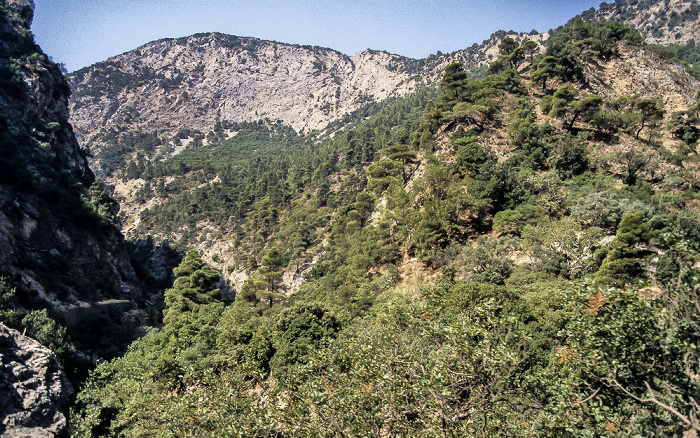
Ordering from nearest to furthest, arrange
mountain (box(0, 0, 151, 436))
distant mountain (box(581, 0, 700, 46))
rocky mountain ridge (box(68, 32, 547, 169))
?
mountain (box(0, 0, 151, 436)) → distant mountain (box(581, 0, 700, 46)) → rocky mountain ridge (box(68, 32, 547, 169))

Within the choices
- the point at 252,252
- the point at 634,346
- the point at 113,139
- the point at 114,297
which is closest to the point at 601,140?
the point at 634,346

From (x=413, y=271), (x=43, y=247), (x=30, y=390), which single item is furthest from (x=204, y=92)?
(x=30, y=390)

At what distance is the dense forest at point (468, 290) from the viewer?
7336 millimetres

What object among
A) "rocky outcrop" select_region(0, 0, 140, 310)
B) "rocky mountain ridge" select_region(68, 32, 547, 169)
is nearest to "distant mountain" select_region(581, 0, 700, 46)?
"rocky mountain ridge" select_region(68, 32, 547, 169)

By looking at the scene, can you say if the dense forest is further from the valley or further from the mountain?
the mountain

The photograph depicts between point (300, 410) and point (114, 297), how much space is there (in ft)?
176

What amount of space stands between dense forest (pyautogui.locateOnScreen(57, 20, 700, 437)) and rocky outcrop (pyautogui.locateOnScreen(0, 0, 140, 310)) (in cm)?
A: 1319

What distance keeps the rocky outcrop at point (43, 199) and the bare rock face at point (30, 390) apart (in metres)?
15.0

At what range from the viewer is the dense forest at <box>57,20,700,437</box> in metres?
7.34

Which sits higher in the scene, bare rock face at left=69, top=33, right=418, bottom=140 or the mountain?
bare rock face at left=69, top=33, right=418, bottom=140

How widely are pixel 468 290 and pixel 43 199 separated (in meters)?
56.5

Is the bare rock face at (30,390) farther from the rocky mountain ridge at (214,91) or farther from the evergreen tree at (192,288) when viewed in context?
the rocky mountain ridge at (214,91)

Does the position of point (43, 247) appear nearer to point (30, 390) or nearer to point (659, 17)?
point (30, 390)

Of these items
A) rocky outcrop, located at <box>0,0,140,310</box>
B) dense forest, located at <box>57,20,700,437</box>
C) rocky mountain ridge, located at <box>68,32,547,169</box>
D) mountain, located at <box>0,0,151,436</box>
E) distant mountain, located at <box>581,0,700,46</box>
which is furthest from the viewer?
rocky mountain ridge, located at <box>68,32,547,169</box>
